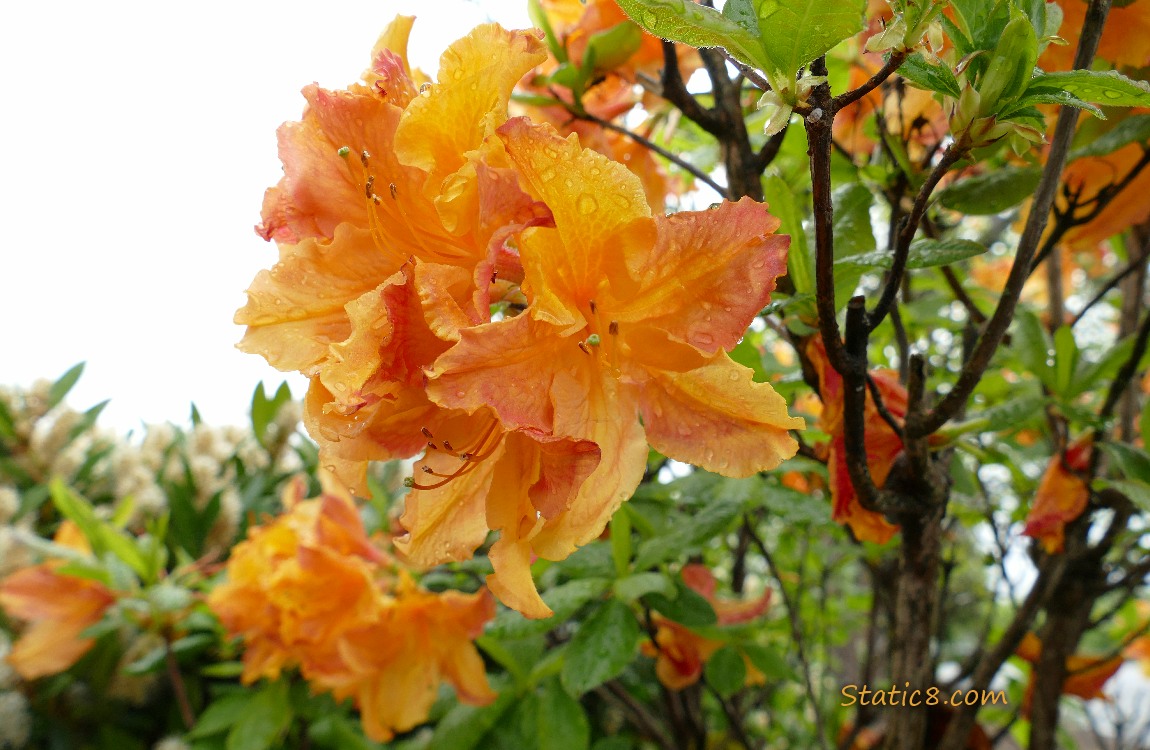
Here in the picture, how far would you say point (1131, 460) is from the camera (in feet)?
2.94

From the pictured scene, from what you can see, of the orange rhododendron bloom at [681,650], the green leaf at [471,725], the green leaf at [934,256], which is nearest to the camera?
the green leaf at [934,256]

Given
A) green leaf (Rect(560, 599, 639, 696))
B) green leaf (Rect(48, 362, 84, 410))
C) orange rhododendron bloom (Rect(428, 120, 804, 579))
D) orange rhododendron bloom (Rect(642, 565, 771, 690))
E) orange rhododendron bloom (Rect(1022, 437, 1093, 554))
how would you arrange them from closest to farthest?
orange rhododendron bloom (Rect(428, 120, 804, 579)) → green leaf (Rect(560, 599, 639, 696)) → orange rhododendron bloom (Rect(1022, 437, 1093, 554)) → orange rhododendron bloom (Rect(642, 565, 771, 690)) → green leaf (Rect(48, 362, 84, 410))

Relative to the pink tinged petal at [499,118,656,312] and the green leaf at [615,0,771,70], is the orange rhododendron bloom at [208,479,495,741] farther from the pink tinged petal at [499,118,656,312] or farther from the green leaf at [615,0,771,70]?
the green leaf at [615,0,771,70]

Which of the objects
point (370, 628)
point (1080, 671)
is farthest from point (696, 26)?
point (1080, 671)

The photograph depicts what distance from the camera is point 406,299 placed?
50cm

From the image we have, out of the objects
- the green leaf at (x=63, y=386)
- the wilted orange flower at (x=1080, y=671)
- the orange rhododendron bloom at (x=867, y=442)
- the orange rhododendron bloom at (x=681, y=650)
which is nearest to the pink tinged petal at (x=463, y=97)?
the orange rhododendron bloom at (x=867, y=442)

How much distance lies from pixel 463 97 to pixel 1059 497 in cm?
88

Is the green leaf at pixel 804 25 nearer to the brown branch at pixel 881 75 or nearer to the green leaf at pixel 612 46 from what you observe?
the brown branch at pixel 881 75

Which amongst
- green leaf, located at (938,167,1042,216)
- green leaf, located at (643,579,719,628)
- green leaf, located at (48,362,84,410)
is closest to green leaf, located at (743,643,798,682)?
green leaf, located at (643,579,719,628)

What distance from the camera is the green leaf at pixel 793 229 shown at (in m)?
0.65

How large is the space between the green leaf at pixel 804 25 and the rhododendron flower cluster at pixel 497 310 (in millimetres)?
110

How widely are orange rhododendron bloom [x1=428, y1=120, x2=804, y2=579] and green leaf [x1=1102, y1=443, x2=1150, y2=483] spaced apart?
0.59 meters

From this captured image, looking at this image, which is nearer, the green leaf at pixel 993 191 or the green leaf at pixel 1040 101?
the green leaf at pixel 1040 101

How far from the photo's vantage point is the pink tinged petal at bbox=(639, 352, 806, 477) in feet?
1.78
